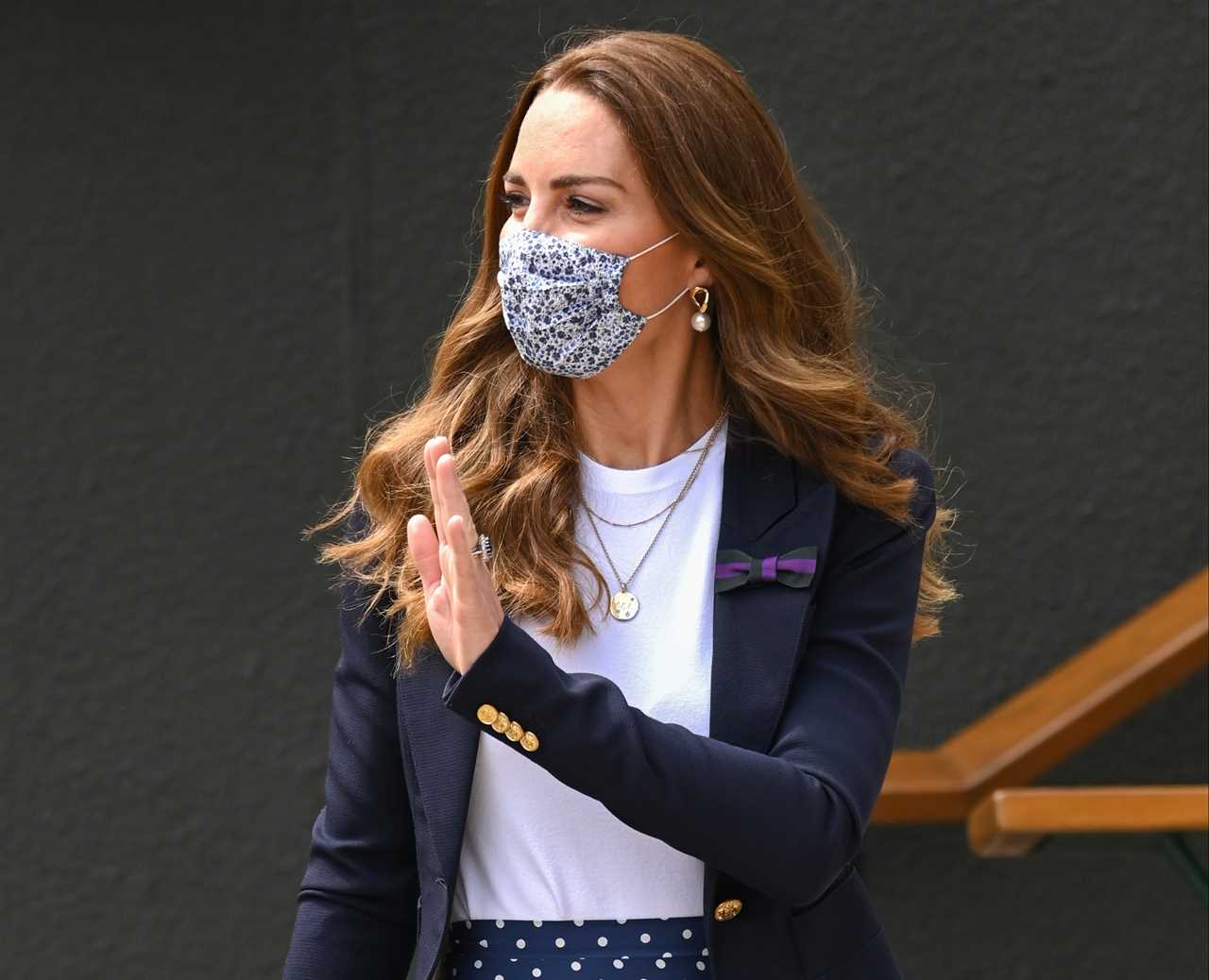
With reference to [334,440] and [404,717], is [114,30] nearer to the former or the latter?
[334,440]

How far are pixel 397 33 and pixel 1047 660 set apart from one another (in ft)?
5.64

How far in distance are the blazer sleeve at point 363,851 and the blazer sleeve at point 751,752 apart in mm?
284

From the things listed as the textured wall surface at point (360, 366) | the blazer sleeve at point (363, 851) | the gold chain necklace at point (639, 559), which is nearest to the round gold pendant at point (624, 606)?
the gold chain necklace at point (639, 559)

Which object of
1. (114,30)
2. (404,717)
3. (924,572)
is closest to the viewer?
(404,717)

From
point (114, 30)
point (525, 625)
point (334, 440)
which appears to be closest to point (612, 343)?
point (525, 625)

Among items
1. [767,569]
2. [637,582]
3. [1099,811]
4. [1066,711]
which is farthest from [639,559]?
[1066,711]

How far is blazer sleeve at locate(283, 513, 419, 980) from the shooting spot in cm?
195

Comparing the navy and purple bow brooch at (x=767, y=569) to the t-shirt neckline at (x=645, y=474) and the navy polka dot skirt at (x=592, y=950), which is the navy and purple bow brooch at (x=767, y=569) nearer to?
the t-shirt neckline at (x=645, y=474)

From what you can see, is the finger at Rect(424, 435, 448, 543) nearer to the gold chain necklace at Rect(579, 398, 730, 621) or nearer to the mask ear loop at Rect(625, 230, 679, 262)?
the gold chain necklace at Rect(579, 398, 730, 621)

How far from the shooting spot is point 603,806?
191 centimetres

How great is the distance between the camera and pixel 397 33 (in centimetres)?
352

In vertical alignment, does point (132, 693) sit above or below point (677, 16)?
below

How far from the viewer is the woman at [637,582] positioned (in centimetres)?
182

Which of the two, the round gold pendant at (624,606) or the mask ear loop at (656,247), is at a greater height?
the mask ear loop at (656,247)
